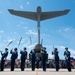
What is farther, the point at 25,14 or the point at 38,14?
the point at 38,14

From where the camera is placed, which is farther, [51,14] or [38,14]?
[38,14]

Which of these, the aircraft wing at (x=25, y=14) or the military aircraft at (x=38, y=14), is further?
the military aircraft at (x=38, y=14)

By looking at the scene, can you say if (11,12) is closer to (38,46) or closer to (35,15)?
(35,15)

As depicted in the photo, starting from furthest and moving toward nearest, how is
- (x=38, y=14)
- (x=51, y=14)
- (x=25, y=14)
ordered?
(x=38, y=14) < (x=51, y=14) < (x=25, y=14)

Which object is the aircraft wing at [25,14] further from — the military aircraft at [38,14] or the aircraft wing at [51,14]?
the aircraft wing at [51,14]

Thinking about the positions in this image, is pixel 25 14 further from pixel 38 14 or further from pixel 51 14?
pixel 51 14

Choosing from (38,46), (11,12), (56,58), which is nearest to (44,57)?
(56,58)

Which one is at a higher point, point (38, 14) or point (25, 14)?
point (38, 14)

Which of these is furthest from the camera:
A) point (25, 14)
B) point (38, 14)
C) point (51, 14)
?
point (38, 14)

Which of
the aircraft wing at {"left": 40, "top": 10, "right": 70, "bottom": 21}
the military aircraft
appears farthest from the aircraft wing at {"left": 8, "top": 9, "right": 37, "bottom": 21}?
the aircraft wing at {"left": 40, "top": 10, "right": 70, "bottom": 21}

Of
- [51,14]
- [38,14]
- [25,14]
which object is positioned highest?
[38,14]

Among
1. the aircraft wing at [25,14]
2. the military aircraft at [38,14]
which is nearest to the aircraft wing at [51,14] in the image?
the military aircraft at [38,14]

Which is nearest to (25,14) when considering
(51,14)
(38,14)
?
(38,14)

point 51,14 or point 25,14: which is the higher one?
point 51,14
